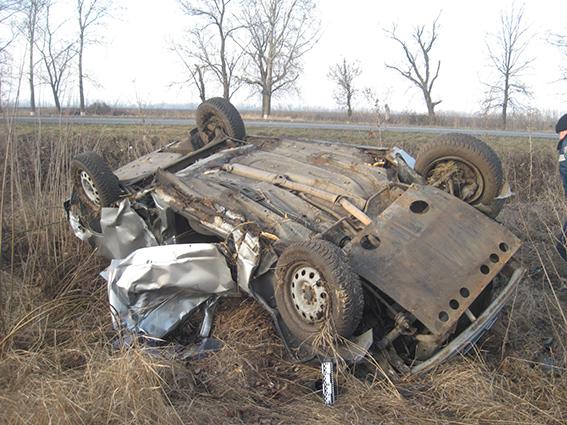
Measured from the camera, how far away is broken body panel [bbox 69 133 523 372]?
3242 mm

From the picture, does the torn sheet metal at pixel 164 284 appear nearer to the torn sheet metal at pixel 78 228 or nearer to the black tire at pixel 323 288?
the black tire at pixel 323 288

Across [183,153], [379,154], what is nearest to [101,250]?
[183,153]

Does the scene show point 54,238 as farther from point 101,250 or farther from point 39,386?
point 39,386

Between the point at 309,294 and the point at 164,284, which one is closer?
the point at 309,294

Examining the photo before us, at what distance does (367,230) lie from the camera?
3.59 meters

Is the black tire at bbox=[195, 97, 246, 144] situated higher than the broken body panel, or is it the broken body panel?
the black tire at bbox=[195, 97, 246, 144]

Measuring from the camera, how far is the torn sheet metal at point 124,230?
459 cm

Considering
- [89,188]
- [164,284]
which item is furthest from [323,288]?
[89,188]

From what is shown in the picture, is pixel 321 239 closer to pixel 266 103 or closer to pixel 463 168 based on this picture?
pixel 463 168

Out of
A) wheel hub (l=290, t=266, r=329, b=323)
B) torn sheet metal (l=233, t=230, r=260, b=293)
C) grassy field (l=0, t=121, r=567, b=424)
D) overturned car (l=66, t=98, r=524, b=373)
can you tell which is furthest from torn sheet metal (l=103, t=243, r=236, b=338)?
wheel hub (l=290, t=266, r=329, b=323)

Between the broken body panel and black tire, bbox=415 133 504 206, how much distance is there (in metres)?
0.30

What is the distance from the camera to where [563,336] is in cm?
392

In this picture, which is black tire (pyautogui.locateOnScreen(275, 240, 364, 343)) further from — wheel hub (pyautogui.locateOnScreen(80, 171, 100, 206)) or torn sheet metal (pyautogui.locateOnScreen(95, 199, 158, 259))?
wheel hub (pyautogui.locateOnScreen(80, 171, 100, 206))

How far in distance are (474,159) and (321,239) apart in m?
1.48
